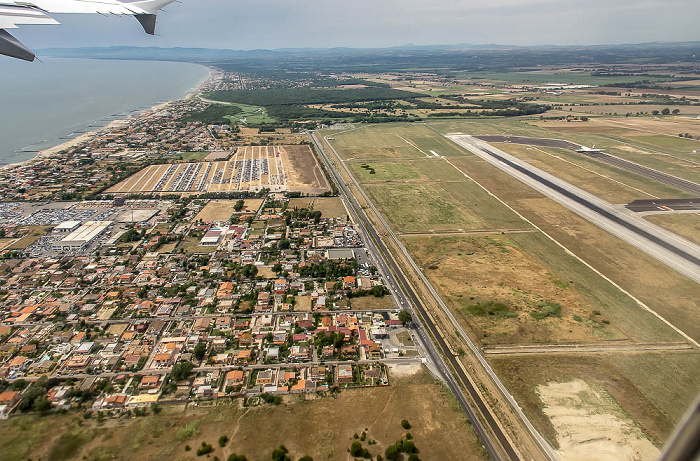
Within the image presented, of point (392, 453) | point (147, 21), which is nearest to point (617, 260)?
point (392, 453)

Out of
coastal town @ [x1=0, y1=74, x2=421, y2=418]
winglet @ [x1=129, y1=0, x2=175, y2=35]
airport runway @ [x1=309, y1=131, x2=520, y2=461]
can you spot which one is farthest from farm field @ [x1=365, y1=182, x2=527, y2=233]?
winglet @ [x1=129, y1=0, x2=175, y2=35]

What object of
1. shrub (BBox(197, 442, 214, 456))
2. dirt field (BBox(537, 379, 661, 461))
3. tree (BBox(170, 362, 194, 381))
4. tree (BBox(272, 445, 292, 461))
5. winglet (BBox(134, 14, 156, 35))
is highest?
winglet (BBox(134, 14, 156, 35))

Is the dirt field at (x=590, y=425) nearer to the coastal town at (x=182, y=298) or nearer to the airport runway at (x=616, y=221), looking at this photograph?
the coastal town at (x=182, y=298)

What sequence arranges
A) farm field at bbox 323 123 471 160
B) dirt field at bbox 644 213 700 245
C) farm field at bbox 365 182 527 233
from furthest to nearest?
farm field at bbox 323 123 471 160, farm field at bbox 365 182 527 233, dirt field at bbox 644 213 700 245

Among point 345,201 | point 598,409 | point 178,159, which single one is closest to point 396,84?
point 178,159

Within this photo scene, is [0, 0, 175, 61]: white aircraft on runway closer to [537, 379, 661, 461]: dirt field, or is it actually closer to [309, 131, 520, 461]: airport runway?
[309, 131, 520, 461]: airport runway
